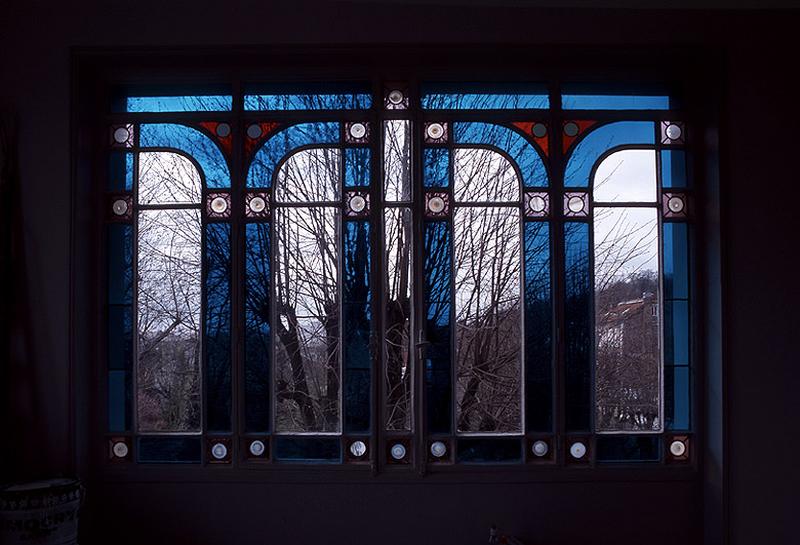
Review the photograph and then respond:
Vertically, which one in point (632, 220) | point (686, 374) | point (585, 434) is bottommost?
point (585, 434)

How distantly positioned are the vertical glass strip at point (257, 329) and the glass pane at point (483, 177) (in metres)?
1.02

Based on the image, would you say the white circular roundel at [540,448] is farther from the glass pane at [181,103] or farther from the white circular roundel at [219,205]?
the glass pane at [181,103]

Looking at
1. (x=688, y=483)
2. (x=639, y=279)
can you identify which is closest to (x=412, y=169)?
(x=639, y=279)

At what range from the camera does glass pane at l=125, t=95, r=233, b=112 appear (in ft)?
11.9

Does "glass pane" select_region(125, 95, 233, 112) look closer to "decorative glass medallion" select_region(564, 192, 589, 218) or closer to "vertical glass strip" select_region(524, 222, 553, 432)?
"vertical glass strip" select_region(524, 222, 553, 432)

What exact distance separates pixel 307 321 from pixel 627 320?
1.63 m

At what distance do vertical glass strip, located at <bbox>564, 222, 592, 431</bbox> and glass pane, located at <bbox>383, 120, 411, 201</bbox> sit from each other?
86 cm

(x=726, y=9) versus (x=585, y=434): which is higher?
(x=726, y=9)

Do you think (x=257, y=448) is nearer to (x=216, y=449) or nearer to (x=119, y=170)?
(x=216, y=449)

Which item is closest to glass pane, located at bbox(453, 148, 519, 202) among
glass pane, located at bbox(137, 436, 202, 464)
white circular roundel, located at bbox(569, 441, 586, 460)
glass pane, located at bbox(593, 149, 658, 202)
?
glass pane, located at bbox(593, 149, 658, 202)

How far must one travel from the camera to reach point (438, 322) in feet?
11.6

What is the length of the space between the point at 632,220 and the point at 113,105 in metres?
2.76

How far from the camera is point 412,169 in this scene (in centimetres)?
354

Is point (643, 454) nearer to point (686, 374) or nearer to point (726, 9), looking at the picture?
point (686, 374)
